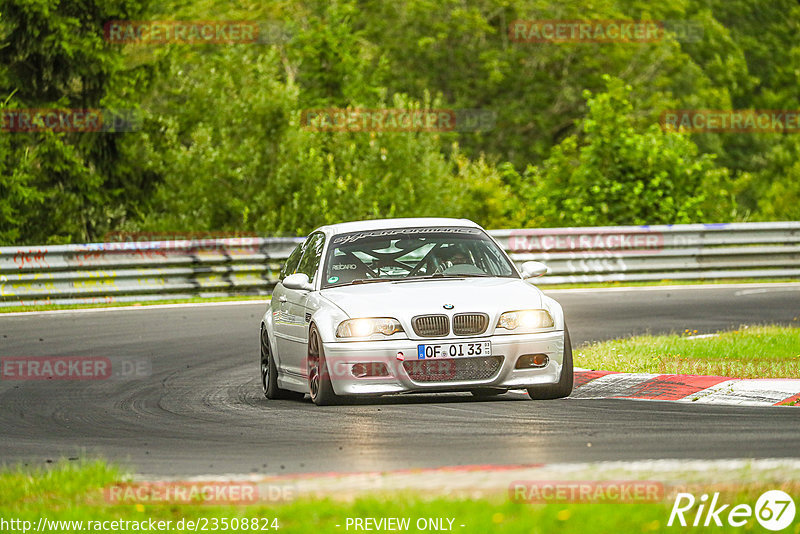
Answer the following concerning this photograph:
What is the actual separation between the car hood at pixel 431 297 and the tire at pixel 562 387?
16.4 inches

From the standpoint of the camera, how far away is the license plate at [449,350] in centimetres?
1024

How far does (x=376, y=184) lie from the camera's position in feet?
113

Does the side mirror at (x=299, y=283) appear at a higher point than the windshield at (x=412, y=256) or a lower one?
lower

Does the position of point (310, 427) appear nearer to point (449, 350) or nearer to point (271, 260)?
point (449, 350)

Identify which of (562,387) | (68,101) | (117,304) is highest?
(562,387)

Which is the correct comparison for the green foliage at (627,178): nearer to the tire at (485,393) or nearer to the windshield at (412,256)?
the windshield at (412,256)

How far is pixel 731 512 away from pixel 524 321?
4.50 m

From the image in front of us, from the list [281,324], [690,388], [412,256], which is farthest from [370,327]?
[690,388]

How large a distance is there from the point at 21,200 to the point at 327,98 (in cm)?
2089

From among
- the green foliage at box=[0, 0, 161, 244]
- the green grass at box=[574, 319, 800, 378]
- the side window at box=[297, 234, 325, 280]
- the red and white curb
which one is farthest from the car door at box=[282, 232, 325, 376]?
the green foliage at box=[0, 0, 161, 244]

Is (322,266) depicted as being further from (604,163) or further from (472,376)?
(604,163)

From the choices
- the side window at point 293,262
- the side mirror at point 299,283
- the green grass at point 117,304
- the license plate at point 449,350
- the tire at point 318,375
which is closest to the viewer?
the license plate at point 449,350

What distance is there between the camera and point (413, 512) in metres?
6.14

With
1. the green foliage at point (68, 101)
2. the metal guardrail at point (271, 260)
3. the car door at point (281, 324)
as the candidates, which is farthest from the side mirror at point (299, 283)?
the green foliage at point (68, 101)
